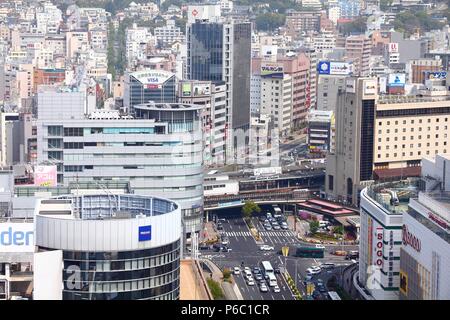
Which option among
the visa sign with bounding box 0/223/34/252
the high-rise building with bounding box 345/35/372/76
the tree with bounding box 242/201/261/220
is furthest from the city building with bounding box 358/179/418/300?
the high-rise building with bounding box 345/35/372/76

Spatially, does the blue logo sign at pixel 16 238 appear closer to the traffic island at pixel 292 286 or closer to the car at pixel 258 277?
the traffic island at pixel 292 286

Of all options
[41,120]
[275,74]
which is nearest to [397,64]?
[275,74]

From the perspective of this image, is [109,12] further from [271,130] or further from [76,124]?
[76,124]

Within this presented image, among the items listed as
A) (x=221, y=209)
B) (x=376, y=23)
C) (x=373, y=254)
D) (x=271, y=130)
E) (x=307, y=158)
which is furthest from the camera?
(x=376, y=23)

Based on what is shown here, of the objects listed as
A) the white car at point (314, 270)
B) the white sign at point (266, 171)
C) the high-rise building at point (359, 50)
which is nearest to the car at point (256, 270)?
the white car at point (314, 270)

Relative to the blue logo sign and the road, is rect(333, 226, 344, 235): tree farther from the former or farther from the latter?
the blue logo sign

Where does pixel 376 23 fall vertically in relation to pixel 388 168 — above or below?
above

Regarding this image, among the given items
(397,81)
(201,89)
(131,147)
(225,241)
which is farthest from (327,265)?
(201,89)
